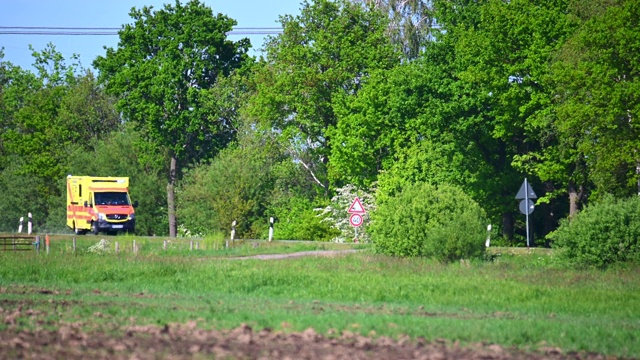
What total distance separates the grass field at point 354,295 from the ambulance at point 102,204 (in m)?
20.9

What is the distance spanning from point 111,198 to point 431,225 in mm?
30016

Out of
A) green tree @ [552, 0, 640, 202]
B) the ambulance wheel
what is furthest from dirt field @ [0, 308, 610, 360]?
the ambulance wheel

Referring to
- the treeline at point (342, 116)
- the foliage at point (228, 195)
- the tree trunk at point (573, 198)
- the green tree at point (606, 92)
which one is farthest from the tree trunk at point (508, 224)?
the foliage at point (228, 195)

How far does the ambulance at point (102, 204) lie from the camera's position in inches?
2498

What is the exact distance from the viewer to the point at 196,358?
45.9ft

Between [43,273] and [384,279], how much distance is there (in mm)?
10600

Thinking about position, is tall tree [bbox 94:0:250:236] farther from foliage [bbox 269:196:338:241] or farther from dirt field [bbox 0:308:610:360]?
dirt field [bbox 0:308:610:360]

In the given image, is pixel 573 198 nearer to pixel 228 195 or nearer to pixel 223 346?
pixel 228 195

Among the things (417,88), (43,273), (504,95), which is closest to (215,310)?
(43,273)

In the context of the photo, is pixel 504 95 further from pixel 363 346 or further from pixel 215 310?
pixel 363 346

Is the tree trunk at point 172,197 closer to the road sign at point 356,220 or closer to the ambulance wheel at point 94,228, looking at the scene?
the ambulance wheel at point 94,228

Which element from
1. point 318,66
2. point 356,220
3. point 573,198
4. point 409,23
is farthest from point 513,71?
point 318,66

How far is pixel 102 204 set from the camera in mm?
63562

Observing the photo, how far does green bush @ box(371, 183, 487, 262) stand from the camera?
37.5m
